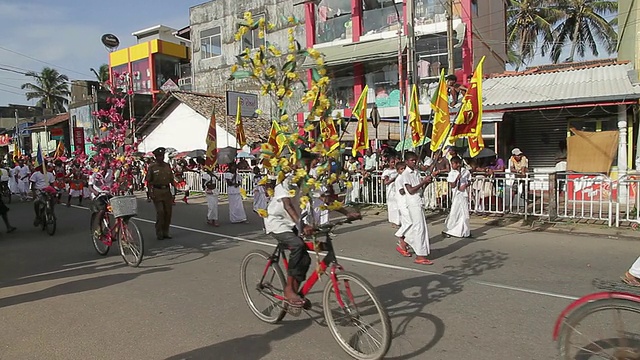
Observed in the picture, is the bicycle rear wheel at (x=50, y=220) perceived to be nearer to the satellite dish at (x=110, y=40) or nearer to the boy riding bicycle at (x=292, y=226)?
the boy riding bicycle at (x=292, y=226)

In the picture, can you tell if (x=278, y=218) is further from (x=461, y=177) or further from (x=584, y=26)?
(x=584, y=26)

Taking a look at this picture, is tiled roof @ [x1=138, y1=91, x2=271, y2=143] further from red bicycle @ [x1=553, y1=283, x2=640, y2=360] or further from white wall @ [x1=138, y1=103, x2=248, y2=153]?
red bicycle @ [x1=553, y1=283, x2=640, y2=360]

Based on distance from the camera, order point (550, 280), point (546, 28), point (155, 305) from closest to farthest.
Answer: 1. point (155, 305)
2. point (550, 280)
3. point (546, 28)

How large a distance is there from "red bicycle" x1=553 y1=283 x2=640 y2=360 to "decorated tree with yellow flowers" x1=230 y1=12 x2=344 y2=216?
6.61 feet

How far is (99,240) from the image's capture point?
26.2 ft

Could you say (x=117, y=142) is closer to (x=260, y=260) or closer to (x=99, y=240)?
(x=99, y=240)

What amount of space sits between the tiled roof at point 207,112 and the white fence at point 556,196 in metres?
13.9

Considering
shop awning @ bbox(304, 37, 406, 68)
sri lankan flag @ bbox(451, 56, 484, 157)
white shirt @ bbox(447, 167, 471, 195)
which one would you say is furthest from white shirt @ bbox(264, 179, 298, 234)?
shop awning @ bbox(304, 37, 406, 68)

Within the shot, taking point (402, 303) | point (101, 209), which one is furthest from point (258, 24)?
point (101, 209)

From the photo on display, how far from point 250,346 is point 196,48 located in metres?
29.9

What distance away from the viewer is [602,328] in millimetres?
2959

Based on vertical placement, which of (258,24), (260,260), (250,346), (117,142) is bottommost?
(250,346)

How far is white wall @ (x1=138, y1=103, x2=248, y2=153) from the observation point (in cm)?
2478

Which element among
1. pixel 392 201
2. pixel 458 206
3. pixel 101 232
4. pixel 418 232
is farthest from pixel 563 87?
pixel 101 232
